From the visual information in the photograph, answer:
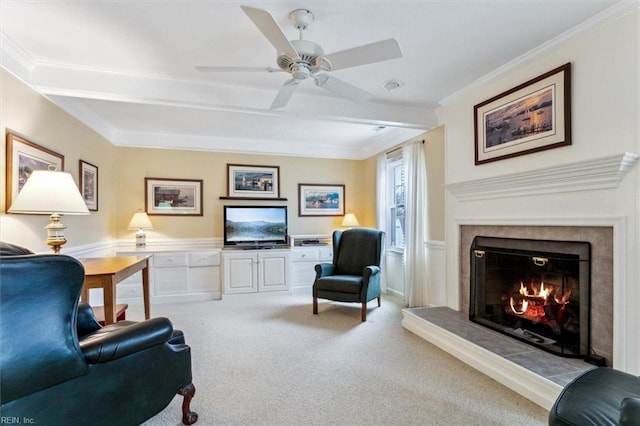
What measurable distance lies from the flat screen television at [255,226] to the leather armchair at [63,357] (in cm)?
348

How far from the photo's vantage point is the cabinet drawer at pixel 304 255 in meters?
5.23

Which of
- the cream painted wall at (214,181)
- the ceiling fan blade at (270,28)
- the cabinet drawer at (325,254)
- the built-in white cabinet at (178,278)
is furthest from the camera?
the cabinet drawer at (325,254)

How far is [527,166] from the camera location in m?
2.70

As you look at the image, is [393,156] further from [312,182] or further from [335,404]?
[335,404]

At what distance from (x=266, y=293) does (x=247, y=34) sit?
365 cm

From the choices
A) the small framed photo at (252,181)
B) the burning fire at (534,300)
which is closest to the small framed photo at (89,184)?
the small framed photo at (252,181)

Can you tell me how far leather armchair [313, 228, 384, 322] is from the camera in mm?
3859

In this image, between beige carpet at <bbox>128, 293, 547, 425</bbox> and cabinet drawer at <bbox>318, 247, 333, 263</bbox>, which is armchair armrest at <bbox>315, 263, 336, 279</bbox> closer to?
beige carpet at <bbox>128, 293, 547, 425</bbox>

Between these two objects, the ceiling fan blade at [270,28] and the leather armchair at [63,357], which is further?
the ceiling fan blade at [270,28]

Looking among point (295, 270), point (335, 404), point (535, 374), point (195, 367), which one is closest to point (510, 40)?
point (535, 374)

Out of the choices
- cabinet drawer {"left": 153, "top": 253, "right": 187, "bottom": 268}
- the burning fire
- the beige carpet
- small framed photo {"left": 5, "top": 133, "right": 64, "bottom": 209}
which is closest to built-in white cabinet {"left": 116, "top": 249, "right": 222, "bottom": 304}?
cabinet drawer {"left": 153, "top": 253, "right": 187, "bottom": 268}

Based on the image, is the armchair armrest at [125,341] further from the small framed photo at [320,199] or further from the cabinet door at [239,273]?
the small framed photo at [320,199]

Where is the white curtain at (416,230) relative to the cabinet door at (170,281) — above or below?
above

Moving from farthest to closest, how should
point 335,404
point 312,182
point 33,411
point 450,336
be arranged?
point 312,182
point 450,336
point 335,404
point 33,411
